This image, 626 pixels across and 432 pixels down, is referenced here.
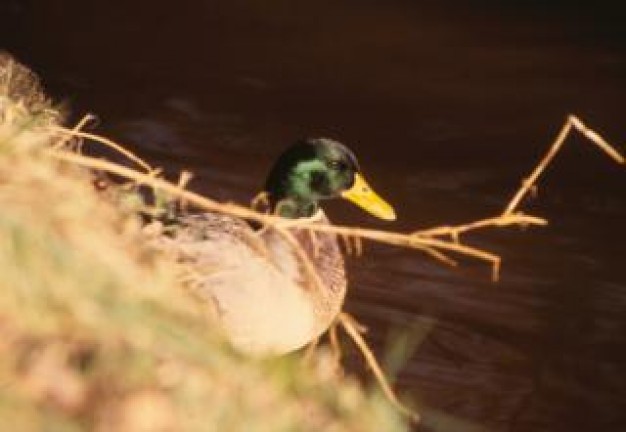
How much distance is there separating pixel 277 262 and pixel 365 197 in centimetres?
156

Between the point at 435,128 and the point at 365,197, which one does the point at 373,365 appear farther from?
the point at 435,128

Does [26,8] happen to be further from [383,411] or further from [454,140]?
[383,411]

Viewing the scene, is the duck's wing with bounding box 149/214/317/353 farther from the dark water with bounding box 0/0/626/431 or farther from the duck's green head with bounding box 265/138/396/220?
the duck's green head with bounding box 265/138/396/220

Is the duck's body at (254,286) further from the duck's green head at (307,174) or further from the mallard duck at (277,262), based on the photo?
the duck's green head at (307,174)

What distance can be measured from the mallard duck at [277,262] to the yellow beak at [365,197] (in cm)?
6

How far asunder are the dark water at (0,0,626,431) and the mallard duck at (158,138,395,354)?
58cm

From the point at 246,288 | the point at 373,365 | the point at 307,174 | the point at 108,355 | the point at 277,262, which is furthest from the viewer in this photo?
the point at 307,174

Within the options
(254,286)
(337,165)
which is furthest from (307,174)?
(254,286)

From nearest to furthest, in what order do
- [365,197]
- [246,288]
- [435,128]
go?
[246,288] → [365,197] → [435,128]

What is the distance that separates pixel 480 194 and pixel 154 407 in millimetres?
6114

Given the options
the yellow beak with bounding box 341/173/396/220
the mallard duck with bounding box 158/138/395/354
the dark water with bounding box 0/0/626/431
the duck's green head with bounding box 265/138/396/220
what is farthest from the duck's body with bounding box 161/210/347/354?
the yellow beak with bounding box 341/173/396/220

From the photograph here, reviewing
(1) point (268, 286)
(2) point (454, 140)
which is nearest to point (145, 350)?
(1) point (268, 286)

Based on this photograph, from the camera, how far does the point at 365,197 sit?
22.8 feet

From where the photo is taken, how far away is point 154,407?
268 cm
